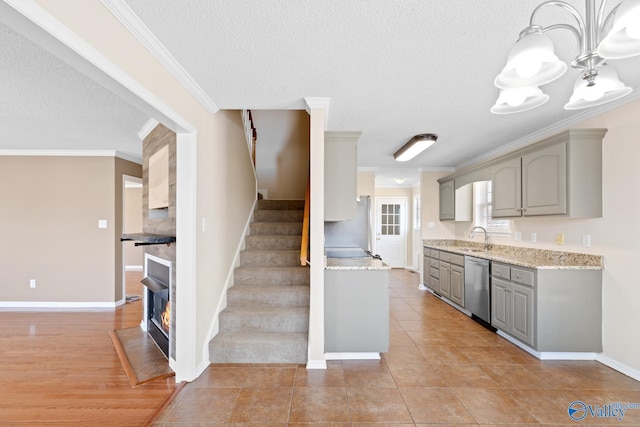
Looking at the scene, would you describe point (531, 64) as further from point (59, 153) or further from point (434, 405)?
point (59, 153)

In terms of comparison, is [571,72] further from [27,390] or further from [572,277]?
[27,390]

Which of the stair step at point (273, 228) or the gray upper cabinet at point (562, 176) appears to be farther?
the stair step at point (273, 228)

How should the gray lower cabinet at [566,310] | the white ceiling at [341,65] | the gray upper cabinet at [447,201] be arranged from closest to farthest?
the white ceiling at [341,65] → the gray lower cabinet at [566,310] → the gray upper cabinet at [447,201]

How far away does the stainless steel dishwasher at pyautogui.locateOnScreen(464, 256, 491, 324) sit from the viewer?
3.58 m

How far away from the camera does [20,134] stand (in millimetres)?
3719

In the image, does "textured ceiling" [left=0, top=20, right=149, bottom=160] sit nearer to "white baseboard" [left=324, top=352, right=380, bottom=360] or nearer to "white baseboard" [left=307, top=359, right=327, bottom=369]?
"white baseboard" [left=307, top=359, right=327, bottom=369]

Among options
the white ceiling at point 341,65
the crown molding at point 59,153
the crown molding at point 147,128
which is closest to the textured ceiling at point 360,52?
the white ceiling at point 341,65

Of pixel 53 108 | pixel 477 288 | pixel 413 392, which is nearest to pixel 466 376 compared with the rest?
pixel 413 392

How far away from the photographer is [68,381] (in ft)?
8.01

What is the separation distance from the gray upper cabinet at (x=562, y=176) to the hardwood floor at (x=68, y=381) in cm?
392

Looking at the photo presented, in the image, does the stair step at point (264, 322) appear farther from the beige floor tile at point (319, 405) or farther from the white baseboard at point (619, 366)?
the white baseboard at point (619, 366)

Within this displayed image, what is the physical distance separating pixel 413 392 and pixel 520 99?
83.3 inches

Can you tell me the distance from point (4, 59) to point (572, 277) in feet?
16.0

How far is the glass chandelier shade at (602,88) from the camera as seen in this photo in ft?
4.03
